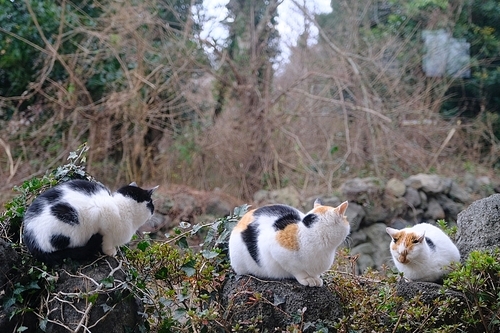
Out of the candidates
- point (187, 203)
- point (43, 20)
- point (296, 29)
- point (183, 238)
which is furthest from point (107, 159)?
point (183, 238)

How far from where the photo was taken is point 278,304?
247 centimetres

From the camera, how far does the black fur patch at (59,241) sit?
89.7 inches

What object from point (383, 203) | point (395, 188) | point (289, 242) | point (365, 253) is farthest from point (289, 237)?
point (395, 188)

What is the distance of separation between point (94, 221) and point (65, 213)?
0.12m

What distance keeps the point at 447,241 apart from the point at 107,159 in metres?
5.44

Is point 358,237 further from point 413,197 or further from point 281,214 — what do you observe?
point 281,214

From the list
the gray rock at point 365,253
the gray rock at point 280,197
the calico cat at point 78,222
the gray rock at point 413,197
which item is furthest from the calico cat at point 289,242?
the gray rock at point 413,197

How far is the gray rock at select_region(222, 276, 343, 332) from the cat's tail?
0.64 meters

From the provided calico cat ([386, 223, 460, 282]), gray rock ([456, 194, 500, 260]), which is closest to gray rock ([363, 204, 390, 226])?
gray rock ([456, 194, 500, 260])

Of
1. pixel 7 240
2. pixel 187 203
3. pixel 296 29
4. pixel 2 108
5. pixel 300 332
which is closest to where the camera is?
pixel 300 332

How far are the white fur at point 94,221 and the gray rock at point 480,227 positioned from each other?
69.0 inches

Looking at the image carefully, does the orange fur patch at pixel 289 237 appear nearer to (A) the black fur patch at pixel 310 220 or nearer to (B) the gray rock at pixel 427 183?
(A) the black fur patch at pixel 310 220

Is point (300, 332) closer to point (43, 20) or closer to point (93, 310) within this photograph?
point (93, 310)

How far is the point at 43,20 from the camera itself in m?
7.32
